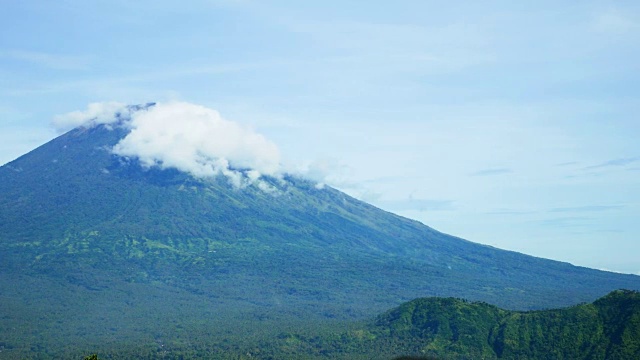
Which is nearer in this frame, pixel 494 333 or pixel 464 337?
pixel 464 337

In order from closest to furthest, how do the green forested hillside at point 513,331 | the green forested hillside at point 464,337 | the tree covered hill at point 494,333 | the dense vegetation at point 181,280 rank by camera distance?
the green forested hillside at point 513,331 < the tree covered hill at point 494,333 < the green forested hillside at point 464,337 < the dense vegetation at point 181,280

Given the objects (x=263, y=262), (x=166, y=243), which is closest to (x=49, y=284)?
(x=166, y=243)

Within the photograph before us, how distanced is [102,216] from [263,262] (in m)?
45.8

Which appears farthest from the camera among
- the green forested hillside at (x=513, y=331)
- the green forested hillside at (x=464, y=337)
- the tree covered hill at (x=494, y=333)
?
the green forested hillside at (x=464, y=337)

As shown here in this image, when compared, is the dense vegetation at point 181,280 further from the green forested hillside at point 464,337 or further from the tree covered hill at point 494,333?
the tree covered hill at point 494,333

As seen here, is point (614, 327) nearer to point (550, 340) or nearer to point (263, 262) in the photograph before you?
point (550, 340)

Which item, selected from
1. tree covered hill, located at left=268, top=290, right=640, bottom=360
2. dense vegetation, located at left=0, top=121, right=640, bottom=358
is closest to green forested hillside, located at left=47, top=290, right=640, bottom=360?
tree covered hill, located at left=268, top=290, right=640, bottom=360

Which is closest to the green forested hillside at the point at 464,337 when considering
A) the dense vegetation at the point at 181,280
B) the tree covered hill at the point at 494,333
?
the tree covered hill at the point at 494,333

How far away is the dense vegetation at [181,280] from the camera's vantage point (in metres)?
120

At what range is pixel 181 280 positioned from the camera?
525 feet

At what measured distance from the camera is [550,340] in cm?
10125

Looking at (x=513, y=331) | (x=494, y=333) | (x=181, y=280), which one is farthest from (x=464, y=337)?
(x=181, y=280)

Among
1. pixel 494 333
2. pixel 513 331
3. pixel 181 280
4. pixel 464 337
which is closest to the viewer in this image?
pixel 513 331

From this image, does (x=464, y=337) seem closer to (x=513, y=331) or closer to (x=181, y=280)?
(x=513, y=331)
